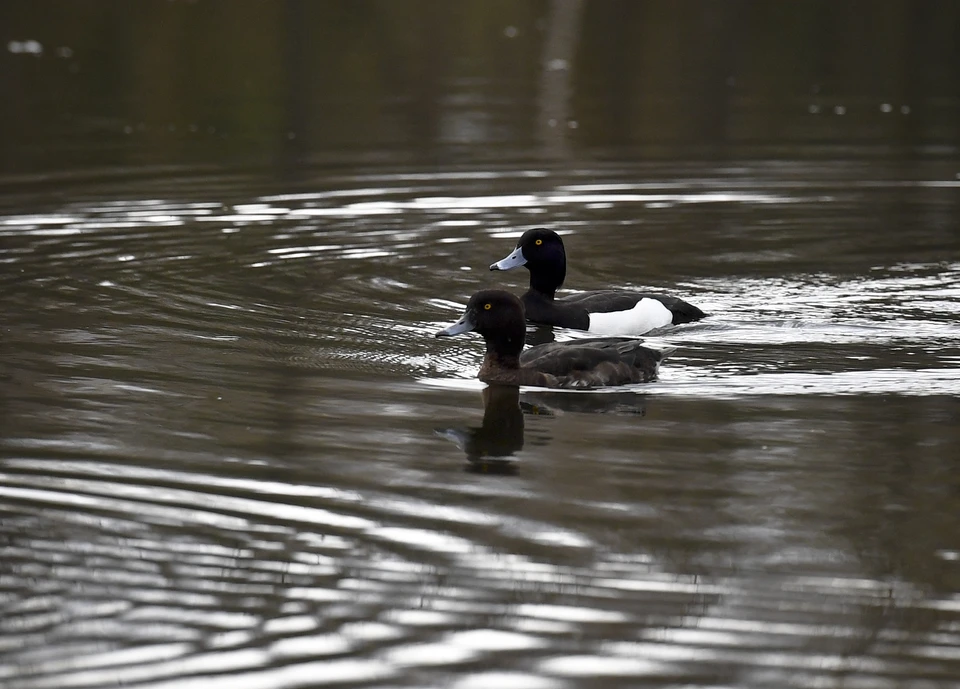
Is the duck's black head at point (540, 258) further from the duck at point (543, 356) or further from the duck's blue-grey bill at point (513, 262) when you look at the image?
the duck at point (543, 356)

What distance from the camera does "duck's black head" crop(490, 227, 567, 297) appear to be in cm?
1220

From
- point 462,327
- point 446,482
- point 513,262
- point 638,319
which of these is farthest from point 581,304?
point 446,482

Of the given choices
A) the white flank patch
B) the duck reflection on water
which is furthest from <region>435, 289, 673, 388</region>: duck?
the white flank patch

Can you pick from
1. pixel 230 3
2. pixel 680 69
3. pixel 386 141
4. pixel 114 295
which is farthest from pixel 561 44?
pixel 114 295

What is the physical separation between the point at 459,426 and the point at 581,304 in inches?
132

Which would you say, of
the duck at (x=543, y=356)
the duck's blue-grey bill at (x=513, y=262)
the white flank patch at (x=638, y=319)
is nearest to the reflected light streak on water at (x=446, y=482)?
the duck at (x=543, y=356)

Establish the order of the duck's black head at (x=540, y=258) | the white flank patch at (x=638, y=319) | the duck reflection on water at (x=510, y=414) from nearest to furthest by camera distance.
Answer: the duck reflection on water at (x=510, y=414) < the white flank patch at (x=638, y=319) < the duck's black head at (x=540, y=258)

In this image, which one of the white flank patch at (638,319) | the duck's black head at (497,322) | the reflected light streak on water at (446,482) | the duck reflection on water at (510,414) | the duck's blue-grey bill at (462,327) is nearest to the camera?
the reflected light streak on water at (446,482)

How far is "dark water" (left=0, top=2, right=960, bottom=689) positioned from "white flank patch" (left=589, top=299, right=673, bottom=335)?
0.92ft

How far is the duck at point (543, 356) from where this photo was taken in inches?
380

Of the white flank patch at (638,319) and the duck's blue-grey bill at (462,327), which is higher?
the duck's blue-grey bill at (462,327)

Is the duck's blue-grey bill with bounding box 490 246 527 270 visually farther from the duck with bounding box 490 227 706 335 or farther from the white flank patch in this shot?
the white flank patch

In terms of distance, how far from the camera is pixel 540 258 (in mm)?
12219

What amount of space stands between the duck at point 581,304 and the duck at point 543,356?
1.25m
